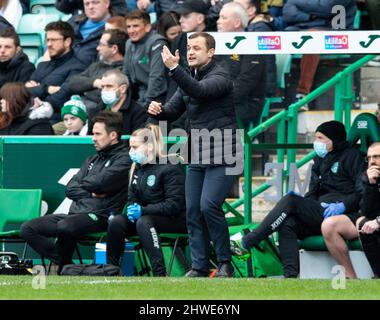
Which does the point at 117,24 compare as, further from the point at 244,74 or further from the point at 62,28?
the point at 244,74

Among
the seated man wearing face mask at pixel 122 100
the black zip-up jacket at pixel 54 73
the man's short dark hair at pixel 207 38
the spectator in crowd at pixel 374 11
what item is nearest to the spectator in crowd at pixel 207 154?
the man's short dark hair at pixel 207 38

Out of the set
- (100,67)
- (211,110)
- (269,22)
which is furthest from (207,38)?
(100,67)

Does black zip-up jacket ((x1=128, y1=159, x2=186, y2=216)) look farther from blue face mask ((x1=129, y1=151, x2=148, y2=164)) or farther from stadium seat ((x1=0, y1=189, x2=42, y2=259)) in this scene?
stadium seat ((x1=0, y1=189, x2=42, y2=259))

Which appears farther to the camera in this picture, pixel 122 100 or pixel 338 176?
pixel 122 100

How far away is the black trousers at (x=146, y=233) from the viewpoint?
13.3 meters

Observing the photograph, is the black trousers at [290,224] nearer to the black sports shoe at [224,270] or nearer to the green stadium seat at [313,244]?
the green stadium seat at [313,244]

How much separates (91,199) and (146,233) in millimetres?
1002

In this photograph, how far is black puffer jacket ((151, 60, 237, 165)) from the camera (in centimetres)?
1256

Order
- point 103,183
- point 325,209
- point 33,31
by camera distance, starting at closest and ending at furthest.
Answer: point 325,209, point 103,183, point 33,31

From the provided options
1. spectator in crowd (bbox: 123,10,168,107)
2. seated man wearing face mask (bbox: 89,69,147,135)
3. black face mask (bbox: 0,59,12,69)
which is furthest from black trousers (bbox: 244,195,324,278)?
black face mask (bbox: 0,59,12,69)

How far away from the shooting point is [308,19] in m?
16.5

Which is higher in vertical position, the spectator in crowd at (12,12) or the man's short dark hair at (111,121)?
the spectator in crowd at (12,12)

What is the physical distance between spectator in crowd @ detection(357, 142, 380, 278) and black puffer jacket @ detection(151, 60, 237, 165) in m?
1.29
